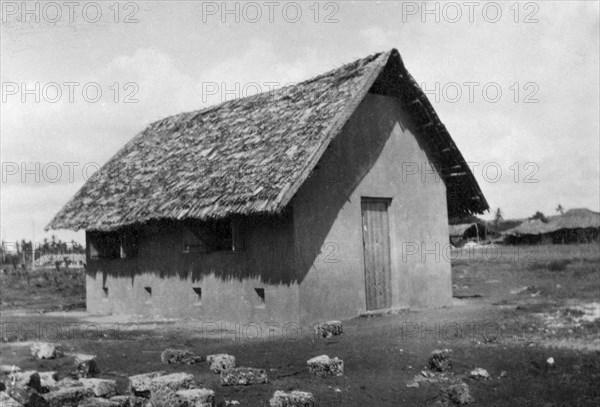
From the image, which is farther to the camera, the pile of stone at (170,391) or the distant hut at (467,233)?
the distant hut at (467,233)

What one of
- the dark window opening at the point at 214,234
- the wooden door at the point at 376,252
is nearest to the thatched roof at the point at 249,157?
the dark window opening at the point at 214,234

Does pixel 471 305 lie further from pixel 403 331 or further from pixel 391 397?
pixel 391 397

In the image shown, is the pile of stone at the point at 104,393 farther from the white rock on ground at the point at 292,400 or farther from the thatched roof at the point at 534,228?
the thatched roof at the point at 534,228

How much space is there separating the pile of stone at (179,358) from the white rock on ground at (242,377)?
1.56 metres

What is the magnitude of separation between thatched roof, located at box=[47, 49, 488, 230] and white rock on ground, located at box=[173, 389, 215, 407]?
5.22 metres

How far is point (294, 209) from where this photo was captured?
12.0 metres

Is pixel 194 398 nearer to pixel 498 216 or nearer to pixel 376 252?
pixel 376 252

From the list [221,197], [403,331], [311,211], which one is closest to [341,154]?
[311,211]

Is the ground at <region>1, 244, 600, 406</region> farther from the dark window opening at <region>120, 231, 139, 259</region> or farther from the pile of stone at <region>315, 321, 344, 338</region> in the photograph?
the dark window opening at <region>120, 231, 139, 259</region>

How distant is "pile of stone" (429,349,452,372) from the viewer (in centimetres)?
764

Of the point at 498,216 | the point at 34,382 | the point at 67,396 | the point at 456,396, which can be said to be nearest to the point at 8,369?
the point at 34,382

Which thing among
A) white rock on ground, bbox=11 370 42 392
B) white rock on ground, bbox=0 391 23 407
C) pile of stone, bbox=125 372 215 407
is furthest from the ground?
white rock on ground, bbox=0 391 23 407

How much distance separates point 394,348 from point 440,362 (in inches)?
57.2

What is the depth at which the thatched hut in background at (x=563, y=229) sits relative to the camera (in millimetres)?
44875
